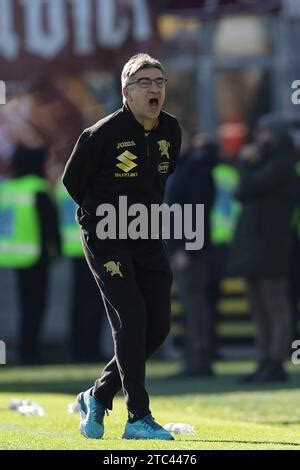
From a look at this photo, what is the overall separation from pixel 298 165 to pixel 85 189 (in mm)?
6214

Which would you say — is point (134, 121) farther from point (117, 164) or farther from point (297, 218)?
point (297, 218)

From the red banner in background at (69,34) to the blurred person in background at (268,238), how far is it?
3685 mm

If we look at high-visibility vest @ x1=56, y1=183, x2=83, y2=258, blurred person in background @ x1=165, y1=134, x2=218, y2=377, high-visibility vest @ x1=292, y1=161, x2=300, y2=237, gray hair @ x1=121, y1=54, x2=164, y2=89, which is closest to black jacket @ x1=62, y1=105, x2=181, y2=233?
gray hair @ x1=121, y1=54, x2=164, y2=89

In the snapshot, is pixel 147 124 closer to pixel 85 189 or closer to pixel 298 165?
pixel 85 189

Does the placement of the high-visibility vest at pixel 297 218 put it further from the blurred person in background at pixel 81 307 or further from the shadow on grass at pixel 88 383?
the blurred person in background at pixel 81 307

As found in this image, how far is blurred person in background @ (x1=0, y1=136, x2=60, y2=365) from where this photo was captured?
51.1 feet

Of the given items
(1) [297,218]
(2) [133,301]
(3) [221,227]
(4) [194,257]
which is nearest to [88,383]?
(4) [194,257]

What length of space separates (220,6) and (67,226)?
2.74 meters

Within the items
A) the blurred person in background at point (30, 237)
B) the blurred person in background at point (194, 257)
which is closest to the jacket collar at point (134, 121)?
the blurred person in background at point (194, 257)

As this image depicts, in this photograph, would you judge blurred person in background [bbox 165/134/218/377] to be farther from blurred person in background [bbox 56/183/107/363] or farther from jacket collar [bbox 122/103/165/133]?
jacket collar [bbox 122/103/165/133]

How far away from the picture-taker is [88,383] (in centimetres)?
1334

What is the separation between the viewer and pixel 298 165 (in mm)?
14227

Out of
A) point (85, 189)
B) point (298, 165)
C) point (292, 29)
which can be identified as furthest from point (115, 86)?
point (85, 189)

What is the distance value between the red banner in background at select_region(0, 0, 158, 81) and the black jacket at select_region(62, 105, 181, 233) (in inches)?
327
